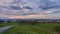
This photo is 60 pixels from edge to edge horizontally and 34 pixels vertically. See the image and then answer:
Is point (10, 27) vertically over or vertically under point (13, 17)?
under

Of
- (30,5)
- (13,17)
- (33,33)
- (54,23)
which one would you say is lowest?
(33,33)

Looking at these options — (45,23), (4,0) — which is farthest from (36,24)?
(4,0)

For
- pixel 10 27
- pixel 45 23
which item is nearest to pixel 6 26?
pixel 10 27

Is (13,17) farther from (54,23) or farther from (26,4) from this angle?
(54,23)
